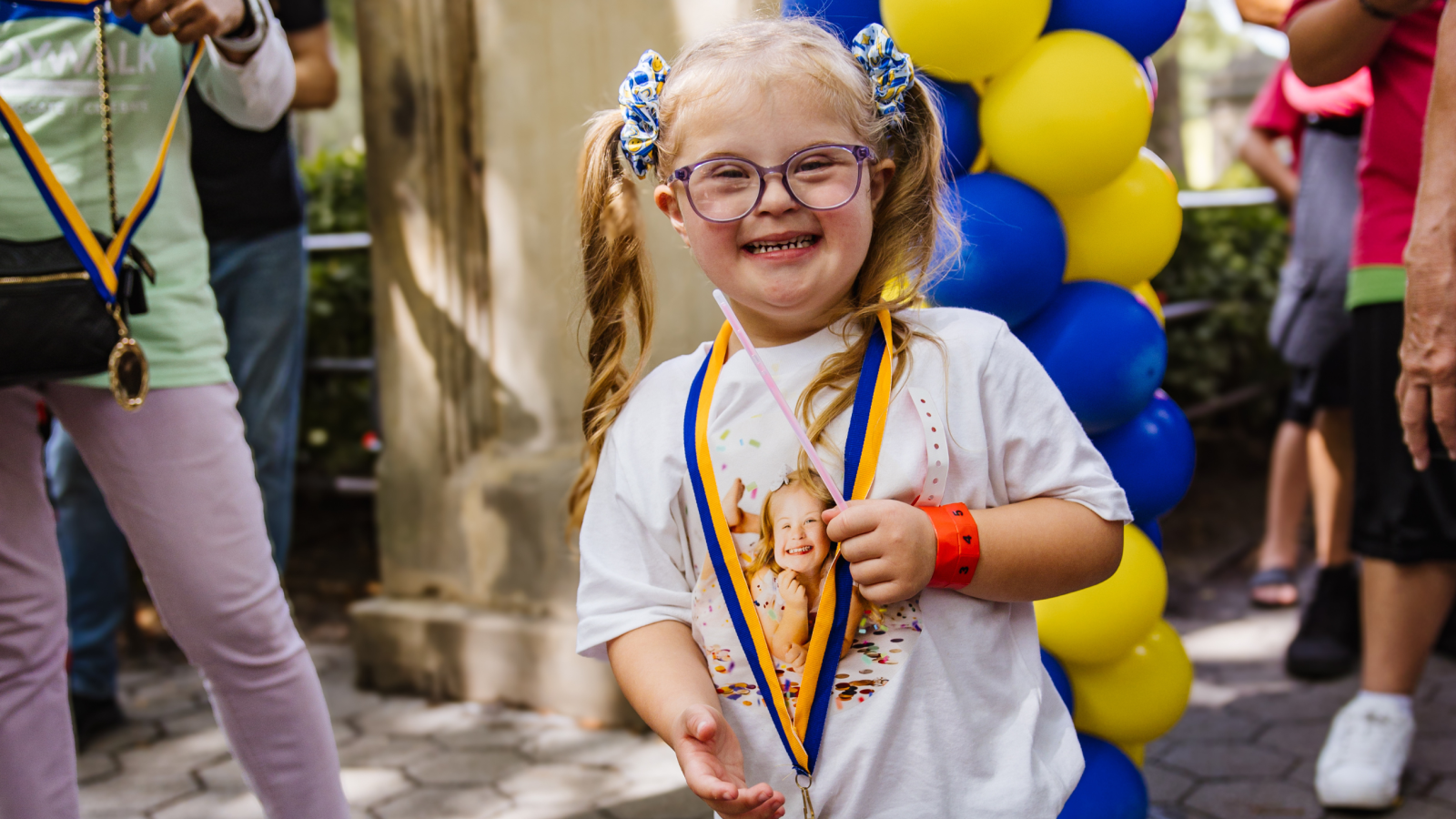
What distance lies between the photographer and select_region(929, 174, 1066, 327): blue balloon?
185cm

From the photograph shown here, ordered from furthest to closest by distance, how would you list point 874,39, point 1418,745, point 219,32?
point 1418,745 → point 219,32 → point 874,39

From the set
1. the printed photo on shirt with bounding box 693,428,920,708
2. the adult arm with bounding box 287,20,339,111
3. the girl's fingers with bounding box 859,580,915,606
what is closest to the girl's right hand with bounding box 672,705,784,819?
the printed photo on shirt with bounding box 693,428,920,708

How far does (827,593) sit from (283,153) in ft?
7.98

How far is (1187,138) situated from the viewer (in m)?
39.3

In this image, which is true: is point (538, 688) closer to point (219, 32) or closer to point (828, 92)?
point (219, 32)

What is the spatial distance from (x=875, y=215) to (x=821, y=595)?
0.48 m

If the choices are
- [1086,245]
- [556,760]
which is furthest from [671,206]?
[556,760]

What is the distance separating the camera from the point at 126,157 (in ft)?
6.30

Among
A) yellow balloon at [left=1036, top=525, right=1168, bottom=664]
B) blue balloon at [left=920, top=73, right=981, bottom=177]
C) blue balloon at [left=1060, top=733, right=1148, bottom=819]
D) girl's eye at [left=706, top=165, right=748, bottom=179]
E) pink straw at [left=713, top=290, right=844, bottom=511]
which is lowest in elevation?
blue balloon at [left=1060, top=733, right=1148, bottom=819]

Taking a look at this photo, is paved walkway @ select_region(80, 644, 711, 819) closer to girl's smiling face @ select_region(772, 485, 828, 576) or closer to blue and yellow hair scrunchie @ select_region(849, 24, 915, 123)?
girl's smiling face @ select_region(772, 485, 828, 576)

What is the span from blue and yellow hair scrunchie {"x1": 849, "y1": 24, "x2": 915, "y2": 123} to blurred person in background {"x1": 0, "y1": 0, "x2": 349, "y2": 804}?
38.6 inches

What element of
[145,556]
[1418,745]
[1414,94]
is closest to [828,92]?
[145,556]

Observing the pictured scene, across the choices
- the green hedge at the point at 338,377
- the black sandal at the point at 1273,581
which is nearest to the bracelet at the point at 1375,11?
the black sandal at the point at 1273,581

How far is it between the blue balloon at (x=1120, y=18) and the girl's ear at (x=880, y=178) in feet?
1.97
